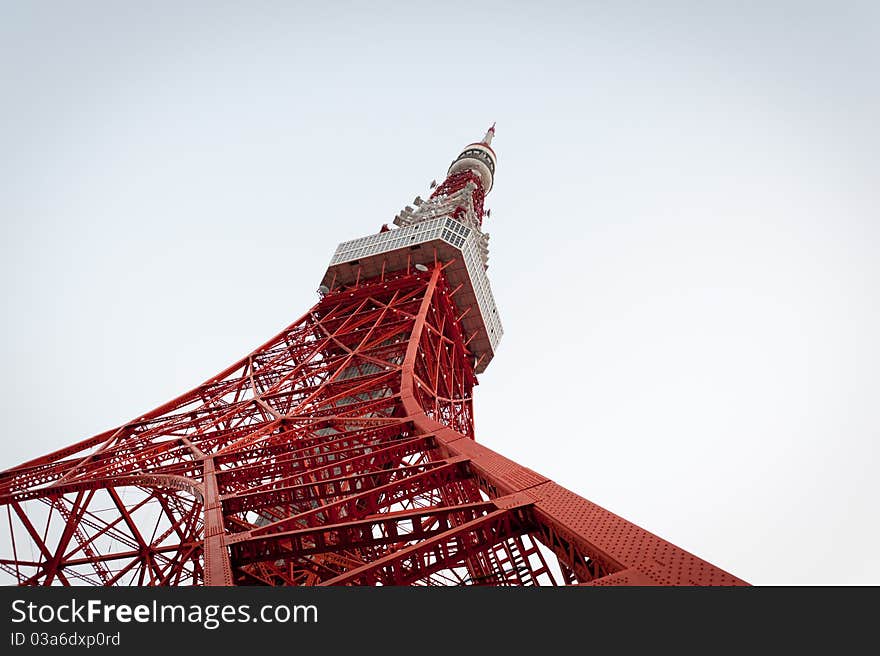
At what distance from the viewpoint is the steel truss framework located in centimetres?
693

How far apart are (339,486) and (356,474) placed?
34.7 inches

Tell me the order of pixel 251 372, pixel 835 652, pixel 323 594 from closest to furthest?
→ pixel 835 652 < pixel 323 594 < pixel 251 372

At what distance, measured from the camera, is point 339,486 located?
12.0m

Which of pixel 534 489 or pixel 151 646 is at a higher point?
pixel 534 489

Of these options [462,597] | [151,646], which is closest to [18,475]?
[151,646]

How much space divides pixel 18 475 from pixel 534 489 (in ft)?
45.4

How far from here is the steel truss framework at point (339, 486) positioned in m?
6.93

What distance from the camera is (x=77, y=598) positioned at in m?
5.80

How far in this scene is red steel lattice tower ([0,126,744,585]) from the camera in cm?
710

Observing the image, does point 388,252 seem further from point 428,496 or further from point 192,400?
point 428,496

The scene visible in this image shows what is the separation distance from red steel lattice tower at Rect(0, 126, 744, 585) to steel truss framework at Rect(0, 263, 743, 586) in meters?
0.04

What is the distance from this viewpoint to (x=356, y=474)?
11250 mm

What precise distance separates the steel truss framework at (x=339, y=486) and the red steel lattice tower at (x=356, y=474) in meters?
0.04

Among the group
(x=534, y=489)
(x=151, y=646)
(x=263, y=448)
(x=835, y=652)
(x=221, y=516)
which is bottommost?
(x=835, y=652)
